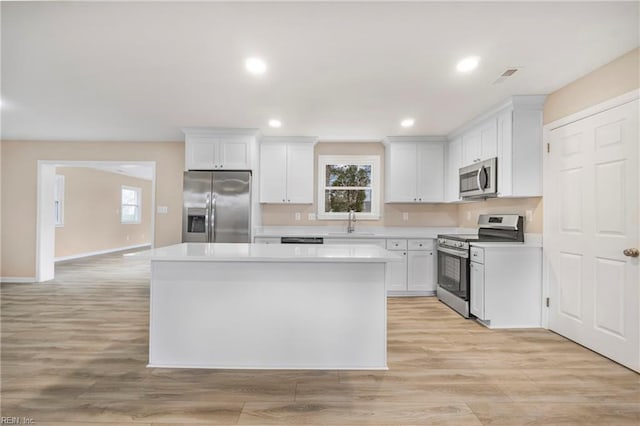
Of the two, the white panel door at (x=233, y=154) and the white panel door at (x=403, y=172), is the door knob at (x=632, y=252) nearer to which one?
the white panel door at (x=403, y=172)

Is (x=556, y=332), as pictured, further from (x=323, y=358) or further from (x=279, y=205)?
(x=279, y=205)

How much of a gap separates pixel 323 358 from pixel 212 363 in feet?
2.71

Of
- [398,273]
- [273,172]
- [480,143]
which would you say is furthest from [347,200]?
[480,143]

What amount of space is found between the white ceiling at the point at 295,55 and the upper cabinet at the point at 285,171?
95cm

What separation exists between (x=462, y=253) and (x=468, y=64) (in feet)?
6.95

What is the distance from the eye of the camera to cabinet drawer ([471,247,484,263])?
3527mm

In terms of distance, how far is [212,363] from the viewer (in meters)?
2.49

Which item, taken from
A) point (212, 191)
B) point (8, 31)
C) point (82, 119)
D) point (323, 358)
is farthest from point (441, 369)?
point (82, 119)

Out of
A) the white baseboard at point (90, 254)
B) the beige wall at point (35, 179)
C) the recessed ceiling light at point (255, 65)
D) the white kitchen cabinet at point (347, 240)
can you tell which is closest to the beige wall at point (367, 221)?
the white kitchen cabinet at point (347, 240)

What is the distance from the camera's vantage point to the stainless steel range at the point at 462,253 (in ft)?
12.3

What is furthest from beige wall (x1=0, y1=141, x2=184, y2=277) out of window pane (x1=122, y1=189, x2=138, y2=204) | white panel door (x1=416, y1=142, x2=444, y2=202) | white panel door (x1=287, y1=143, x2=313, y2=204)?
window pane (x1=122, y1=189, x2=138, y2=204)

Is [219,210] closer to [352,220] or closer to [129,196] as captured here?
[352,220]

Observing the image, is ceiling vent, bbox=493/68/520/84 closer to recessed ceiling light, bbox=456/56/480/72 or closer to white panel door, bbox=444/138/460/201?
recessed ceiling light, bbox=456/56/480/72

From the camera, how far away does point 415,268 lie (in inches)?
189
